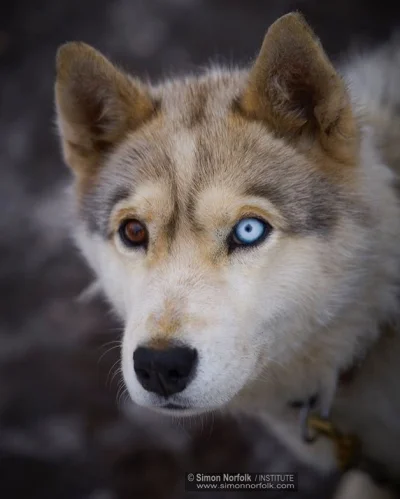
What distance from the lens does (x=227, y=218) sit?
1.01 m

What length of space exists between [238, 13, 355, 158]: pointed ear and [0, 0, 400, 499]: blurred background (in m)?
0.47

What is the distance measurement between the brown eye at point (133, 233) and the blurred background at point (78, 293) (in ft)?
1.50

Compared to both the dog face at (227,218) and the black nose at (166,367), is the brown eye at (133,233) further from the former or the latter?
the black nose at (166,367)

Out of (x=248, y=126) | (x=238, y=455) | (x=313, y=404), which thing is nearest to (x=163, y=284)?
(x=248, y=126)

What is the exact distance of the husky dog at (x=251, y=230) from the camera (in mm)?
957

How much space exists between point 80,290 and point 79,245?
679mm

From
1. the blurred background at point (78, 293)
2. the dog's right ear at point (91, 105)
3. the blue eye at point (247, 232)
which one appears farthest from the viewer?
the blurred background at point (78, 293)

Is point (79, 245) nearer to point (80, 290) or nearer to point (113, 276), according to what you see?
point (113, 276)

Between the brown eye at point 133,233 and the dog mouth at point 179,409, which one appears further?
the brown eye at point 133,233

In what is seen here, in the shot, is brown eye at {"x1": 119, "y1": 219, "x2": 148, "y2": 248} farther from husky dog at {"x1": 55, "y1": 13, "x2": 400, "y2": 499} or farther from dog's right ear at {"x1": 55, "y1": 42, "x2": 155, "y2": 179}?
dog's right ear at {"x1": 55, "y1": 42, "x2": 155, "y2": 179}

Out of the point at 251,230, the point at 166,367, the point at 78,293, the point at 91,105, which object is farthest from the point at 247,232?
the point at 78,293

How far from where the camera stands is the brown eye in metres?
1.09

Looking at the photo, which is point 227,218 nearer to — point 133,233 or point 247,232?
point 247,232

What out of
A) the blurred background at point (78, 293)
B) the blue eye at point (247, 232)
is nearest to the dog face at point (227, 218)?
the blue eye at point (247, 232)
